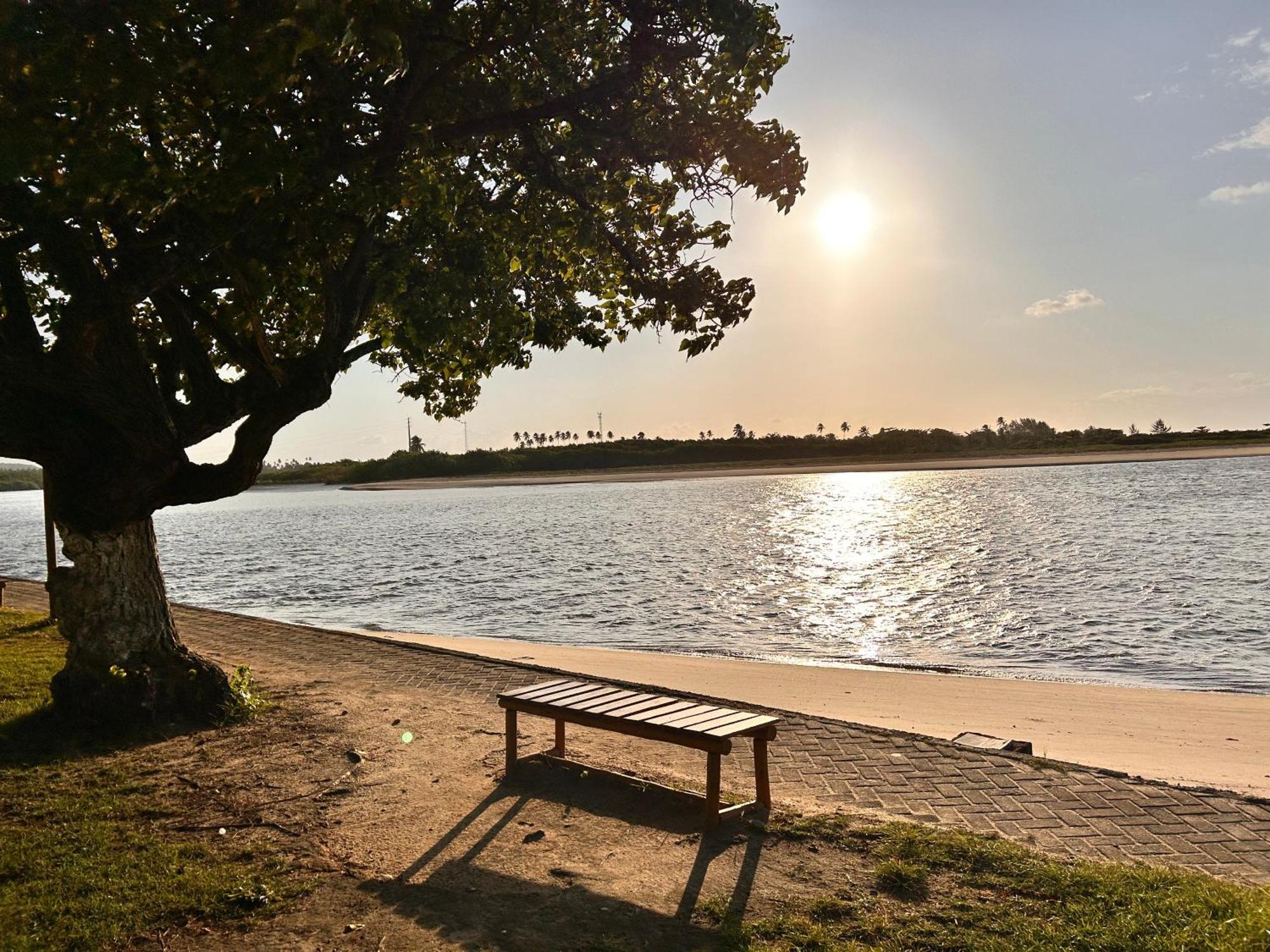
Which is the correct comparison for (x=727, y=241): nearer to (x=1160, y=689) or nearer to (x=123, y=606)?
(x=123, y=606)

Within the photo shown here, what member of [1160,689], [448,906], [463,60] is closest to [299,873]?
[448,906]

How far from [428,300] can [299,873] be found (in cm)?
464

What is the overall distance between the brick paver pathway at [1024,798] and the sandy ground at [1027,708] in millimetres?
1136

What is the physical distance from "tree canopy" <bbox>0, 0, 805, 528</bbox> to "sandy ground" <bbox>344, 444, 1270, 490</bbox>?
9119 centimetres

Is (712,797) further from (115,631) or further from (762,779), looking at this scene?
(115,631)

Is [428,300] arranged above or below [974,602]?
above

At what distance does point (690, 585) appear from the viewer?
27.9 m

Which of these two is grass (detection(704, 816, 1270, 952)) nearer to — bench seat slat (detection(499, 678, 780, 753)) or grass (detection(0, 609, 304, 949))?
bench seat slat (detection(499, 678, 780, 753))

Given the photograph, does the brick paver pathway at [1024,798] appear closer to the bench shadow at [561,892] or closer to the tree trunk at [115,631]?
the bench shadow at [561,892]

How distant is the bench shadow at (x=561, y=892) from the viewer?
189 inches

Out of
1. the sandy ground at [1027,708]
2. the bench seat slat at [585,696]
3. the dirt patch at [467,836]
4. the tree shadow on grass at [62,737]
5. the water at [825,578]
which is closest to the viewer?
the dirt patch at [467,836]

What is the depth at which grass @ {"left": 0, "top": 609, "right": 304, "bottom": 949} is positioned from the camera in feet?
16.1

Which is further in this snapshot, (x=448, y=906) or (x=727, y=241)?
(x=727, y=241)

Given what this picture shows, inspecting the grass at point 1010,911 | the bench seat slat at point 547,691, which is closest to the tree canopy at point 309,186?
the bench seat slat at point 547,691
